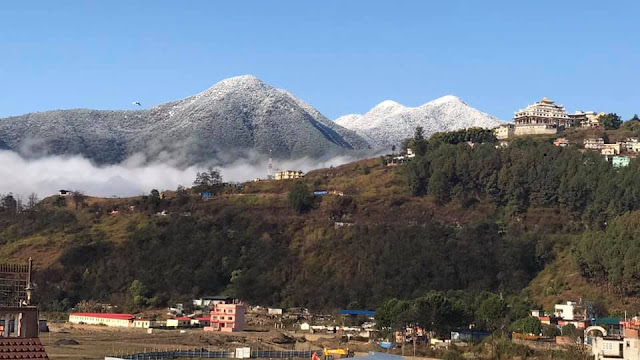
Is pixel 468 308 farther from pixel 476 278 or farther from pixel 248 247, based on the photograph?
pixel 248 247

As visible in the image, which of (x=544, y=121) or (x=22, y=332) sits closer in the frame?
(x=22, y=332)

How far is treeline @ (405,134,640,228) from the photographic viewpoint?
100 metres

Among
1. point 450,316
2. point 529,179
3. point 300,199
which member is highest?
point 529,179

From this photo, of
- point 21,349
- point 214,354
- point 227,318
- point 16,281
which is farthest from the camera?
point 227,318

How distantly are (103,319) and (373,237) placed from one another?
30472 millimetres

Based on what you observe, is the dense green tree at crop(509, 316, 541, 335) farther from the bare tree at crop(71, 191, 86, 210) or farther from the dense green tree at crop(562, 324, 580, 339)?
the bare tree at crop(71, 191, 86, 210)

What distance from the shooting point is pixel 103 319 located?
279ft

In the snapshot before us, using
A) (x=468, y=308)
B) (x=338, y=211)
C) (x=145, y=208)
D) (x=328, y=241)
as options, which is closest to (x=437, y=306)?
(x=468, y=308)

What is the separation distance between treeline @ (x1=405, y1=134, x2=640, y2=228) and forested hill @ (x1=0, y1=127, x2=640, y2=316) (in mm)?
159

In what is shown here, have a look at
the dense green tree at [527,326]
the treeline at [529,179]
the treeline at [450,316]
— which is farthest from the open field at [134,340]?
the treeline at [529,179]

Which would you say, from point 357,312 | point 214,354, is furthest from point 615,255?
point 214,354

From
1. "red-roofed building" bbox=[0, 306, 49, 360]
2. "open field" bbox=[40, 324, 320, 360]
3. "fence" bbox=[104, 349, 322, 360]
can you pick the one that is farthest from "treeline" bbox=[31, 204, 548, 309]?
"red-roofed building" bbox=[0, 306, 49, 360]

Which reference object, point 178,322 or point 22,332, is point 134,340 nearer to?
point 178,322

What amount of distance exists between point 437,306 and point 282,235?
38.5m
